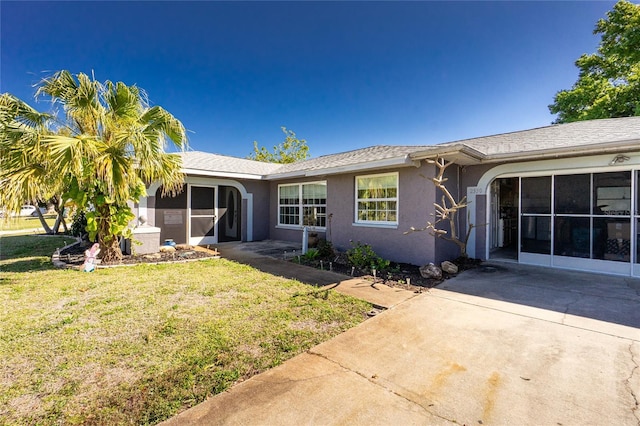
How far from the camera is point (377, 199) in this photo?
854 cm

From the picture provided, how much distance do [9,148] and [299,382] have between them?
8321 millimetres

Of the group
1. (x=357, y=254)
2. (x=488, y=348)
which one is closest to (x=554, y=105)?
(x=357, y=254)

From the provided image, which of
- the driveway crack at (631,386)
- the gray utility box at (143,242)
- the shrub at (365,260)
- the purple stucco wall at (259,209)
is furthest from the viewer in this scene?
the purple stucco wall at (259,209)

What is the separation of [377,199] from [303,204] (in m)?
3.92

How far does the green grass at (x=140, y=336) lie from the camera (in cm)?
248

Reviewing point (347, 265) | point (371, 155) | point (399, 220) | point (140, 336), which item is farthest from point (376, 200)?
point (140, 336)

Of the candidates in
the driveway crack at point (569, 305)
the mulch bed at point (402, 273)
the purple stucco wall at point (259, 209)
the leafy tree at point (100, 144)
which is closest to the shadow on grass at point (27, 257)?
the leafy tree at point (100, 144)

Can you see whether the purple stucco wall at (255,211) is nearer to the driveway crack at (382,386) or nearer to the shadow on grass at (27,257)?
the shadow on grass at (27,257)

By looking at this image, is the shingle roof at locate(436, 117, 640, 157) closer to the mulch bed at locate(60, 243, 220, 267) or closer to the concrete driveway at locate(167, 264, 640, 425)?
the concrete driveway at locate(167, 264, 640, 425)

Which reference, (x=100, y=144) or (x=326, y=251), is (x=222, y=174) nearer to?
(x=100, y=144)

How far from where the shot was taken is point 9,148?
6.30 meters

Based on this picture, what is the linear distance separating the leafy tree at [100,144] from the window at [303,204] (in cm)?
498

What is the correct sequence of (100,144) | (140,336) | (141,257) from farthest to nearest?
(141,257) → (100,144) → (140,336)

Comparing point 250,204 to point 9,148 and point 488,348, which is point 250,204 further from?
point 488,348
